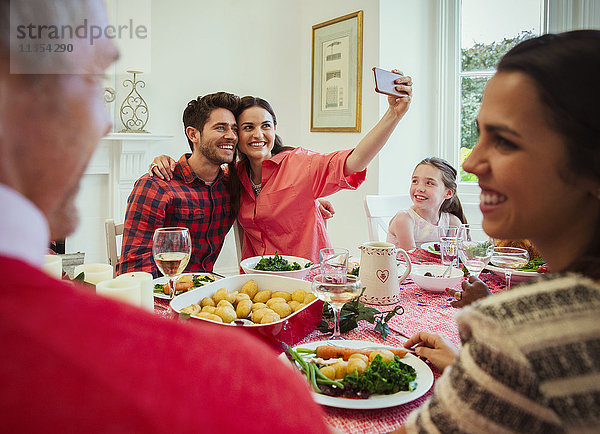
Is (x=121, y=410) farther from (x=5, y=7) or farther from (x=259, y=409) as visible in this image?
(x=5, y=7)

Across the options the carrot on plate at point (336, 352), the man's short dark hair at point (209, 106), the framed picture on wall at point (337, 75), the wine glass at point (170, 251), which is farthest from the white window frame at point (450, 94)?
the carrot on plate at point (336, 352)

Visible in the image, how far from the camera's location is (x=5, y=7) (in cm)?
41

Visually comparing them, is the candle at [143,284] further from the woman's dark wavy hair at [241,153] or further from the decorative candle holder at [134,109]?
the decorative candle holder at [134,109]

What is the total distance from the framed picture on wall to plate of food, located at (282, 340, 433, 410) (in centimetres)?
333

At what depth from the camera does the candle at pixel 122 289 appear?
1152mm

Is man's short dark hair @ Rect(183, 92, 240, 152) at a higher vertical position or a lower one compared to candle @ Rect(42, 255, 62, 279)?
higher

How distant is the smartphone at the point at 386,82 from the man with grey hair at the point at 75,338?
1.38 metres

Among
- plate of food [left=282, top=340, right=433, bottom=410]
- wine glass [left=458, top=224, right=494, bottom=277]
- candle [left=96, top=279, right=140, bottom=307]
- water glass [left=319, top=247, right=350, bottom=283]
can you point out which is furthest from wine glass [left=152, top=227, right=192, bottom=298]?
wine glass [left=458, top=224, right=494, bottom=277]

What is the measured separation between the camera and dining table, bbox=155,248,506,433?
2.92 feet

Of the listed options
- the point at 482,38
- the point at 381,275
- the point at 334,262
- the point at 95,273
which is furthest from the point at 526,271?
the point at 482,38

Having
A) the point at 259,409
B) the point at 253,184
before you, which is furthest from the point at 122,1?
the point at 259,409

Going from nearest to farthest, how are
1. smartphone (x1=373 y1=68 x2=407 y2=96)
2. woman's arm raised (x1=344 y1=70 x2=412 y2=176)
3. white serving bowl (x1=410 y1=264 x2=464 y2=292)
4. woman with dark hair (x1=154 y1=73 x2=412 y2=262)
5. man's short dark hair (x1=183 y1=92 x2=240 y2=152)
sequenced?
1. white serving bowl (x1=410 y1=264 x2=464 y2=292)
2. smartphone (x1=373 y1=68 x2=407 y2=96)
3. woman's arm raised (x1=344 y1=70 x2=412 y2=176)
4. woman with dark hair (x1=154 y1=73 x2=412 y2=262)
5. man's short dark hair (x1=183 y1=92 x2=240 y2=152)

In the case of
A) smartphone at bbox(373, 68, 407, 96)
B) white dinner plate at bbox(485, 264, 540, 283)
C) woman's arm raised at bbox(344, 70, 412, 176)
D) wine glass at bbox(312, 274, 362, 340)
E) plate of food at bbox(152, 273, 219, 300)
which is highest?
smartphone at bbox(373, 68, 407, 96)

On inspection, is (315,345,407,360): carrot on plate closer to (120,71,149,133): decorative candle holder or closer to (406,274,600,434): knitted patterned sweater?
(406,274,600,434): knitted patterned sweater
